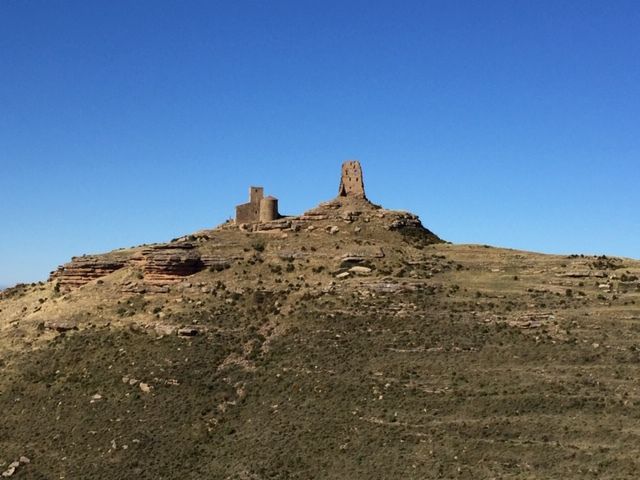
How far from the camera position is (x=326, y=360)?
136ft

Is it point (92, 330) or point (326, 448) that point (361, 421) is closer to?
point (326, 448)

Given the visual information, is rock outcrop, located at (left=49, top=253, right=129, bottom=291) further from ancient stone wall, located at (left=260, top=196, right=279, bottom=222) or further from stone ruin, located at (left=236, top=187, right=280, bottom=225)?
ancient stone wall, located at (left=260, top=196, right=279, bottom=222)

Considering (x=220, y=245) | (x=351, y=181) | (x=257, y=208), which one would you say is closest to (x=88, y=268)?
(x=220, y=245)

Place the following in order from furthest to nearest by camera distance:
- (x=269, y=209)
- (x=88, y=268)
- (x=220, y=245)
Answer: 1. (x=269, y=209)
2. (x=88, y=268)
3. (x=220, y=245)

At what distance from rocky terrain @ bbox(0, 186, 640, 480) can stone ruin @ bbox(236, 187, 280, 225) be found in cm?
156

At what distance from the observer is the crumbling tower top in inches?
2301

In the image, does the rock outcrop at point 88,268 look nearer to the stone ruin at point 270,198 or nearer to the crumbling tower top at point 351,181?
the stone ruin at point 270,198

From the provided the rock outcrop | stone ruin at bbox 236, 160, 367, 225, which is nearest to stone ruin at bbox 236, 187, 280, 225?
stone ruin at bbox 236, 160, 367, 225

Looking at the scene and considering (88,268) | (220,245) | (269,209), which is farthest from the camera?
(269,209)

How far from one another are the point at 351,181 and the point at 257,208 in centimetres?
835

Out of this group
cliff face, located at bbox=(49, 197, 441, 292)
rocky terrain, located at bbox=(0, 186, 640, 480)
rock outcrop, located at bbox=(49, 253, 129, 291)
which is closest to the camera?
rocky terrain, located at bbox=(0, 186, 640, 480)

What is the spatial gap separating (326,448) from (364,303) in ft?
43.8

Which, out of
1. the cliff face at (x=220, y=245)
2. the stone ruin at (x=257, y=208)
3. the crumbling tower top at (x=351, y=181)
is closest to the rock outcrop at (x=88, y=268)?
the cliff face at (x=220, y=245)

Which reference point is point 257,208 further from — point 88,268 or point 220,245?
point 88,268
